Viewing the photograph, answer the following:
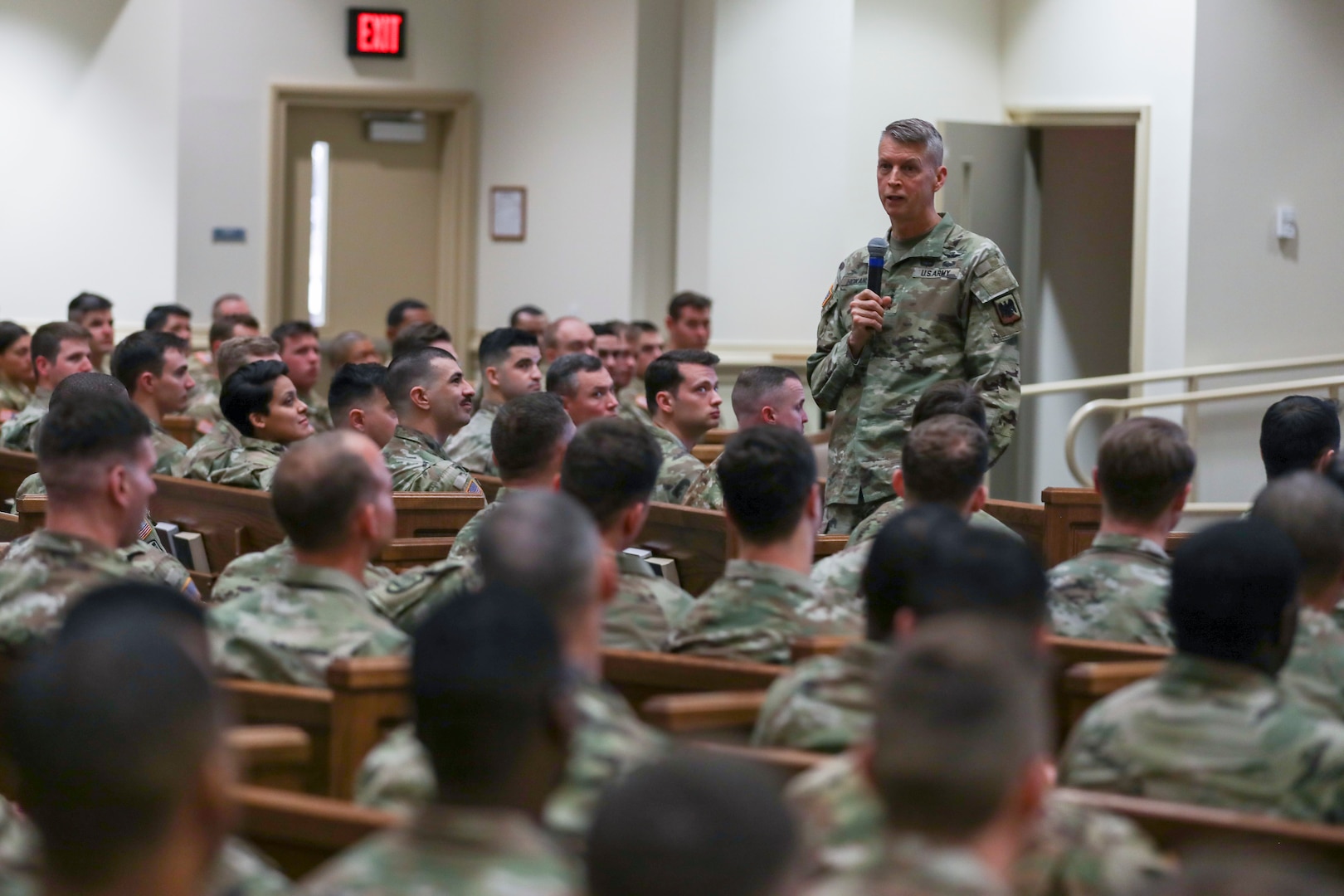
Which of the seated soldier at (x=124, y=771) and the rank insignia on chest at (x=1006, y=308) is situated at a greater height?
the rank insignia on chest at (x=1006, y=308)

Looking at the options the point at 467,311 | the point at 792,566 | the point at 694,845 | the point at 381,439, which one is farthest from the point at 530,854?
the point at 467,311

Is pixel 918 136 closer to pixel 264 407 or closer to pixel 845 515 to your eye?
pixel 845 515

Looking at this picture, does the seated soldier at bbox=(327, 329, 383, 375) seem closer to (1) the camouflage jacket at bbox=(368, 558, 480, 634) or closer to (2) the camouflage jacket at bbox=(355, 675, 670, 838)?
(1) the camouflage jacket at bbox=(368, 558, 480, 634)

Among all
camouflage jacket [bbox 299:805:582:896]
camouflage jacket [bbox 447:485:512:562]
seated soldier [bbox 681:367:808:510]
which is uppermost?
seated soldier [bbox 681:367:808:510]

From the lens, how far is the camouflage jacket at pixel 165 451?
5.87 metres

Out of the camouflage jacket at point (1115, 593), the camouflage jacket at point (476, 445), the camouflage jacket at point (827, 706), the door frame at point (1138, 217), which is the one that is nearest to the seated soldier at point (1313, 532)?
the camouflage jacket at point (1115, 593)

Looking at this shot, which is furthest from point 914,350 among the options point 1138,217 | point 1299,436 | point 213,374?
point 213,374

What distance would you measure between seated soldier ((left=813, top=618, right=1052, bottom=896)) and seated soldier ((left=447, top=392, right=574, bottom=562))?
7.68 feet

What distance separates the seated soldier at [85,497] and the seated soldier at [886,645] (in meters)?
1.38

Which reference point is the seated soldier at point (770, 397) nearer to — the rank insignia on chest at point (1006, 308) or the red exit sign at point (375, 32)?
the rank insignia on chest at point (1006, 308)

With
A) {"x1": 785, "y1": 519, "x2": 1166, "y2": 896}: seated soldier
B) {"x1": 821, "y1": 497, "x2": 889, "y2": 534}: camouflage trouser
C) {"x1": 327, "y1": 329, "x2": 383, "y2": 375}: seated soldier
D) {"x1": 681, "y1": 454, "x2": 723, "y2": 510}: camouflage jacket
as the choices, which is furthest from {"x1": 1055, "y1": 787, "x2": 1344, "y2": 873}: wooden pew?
{"x1": 327, "y1": 329, "x2": 383, "y2": 375}: seated soldier

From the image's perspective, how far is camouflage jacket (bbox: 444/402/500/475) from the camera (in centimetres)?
641

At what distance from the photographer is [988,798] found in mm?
1626

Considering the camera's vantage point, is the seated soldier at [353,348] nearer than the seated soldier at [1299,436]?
No
